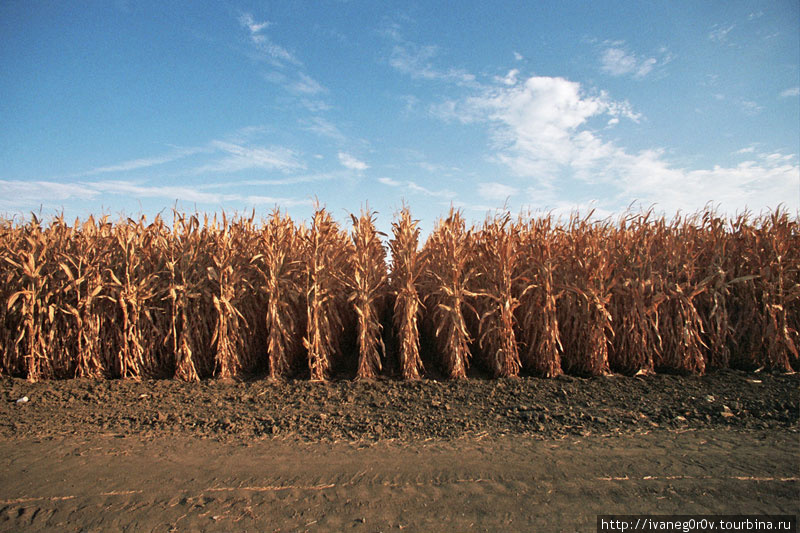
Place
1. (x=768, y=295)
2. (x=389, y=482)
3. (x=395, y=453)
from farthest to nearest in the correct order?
1. (x=768, y=295)
2. (x=395, y=453)
3. (x=389, y=482)

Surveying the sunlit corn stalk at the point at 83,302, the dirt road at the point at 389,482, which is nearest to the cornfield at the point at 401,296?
the sunlit corn stalk at the point at 83,302

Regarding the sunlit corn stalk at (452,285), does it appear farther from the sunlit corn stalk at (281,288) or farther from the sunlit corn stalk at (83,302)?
the sunlit corn stalk at (83,302)

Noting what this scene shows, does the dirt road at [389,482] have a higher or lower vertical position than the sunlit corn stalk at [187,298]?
lower

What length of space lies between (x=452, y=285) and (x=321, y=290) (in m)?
2.00

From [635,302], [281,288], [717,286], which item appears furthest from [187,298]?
[717,286]

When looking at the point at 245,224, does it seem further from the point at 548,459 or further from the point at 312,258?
the point at 548,459

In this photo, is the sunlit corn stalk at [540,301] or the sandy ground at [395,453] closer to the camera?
the sandy ground at [395,453]

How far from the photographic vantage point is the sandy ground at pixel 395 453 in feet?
10.4

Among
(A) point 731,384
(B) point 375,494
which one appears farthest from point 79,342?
(A) point 731,384

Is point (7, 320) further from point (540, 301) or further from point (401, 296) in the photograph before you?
point (540, 301)

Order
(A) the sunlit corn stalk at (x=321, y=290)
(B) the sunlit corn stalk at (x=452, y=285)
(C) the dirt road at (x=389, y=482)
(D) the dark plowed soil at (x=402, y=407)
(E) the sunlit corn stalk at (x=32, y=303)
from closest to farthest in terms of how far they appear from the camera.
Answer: (C) the dirt road at (x=389, y=482), (D) the dark plowed soil at (x=402, y=407), (B) the sunlit corn stalk at (x=452, y=285), (A) the sunlit corn stalk at (x=321, y=290), (E) the sunlit corn stalk at (x=32, y=303)

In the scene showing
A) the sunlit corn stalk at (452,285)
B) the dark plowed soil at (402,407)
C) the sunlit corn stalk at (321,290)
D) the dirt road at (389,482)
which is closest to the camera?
the dirt road at (389,482)

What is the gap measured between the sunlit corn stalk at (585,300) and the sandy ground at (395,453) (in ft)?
1.70

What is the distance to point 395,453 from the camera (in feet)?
13.9
